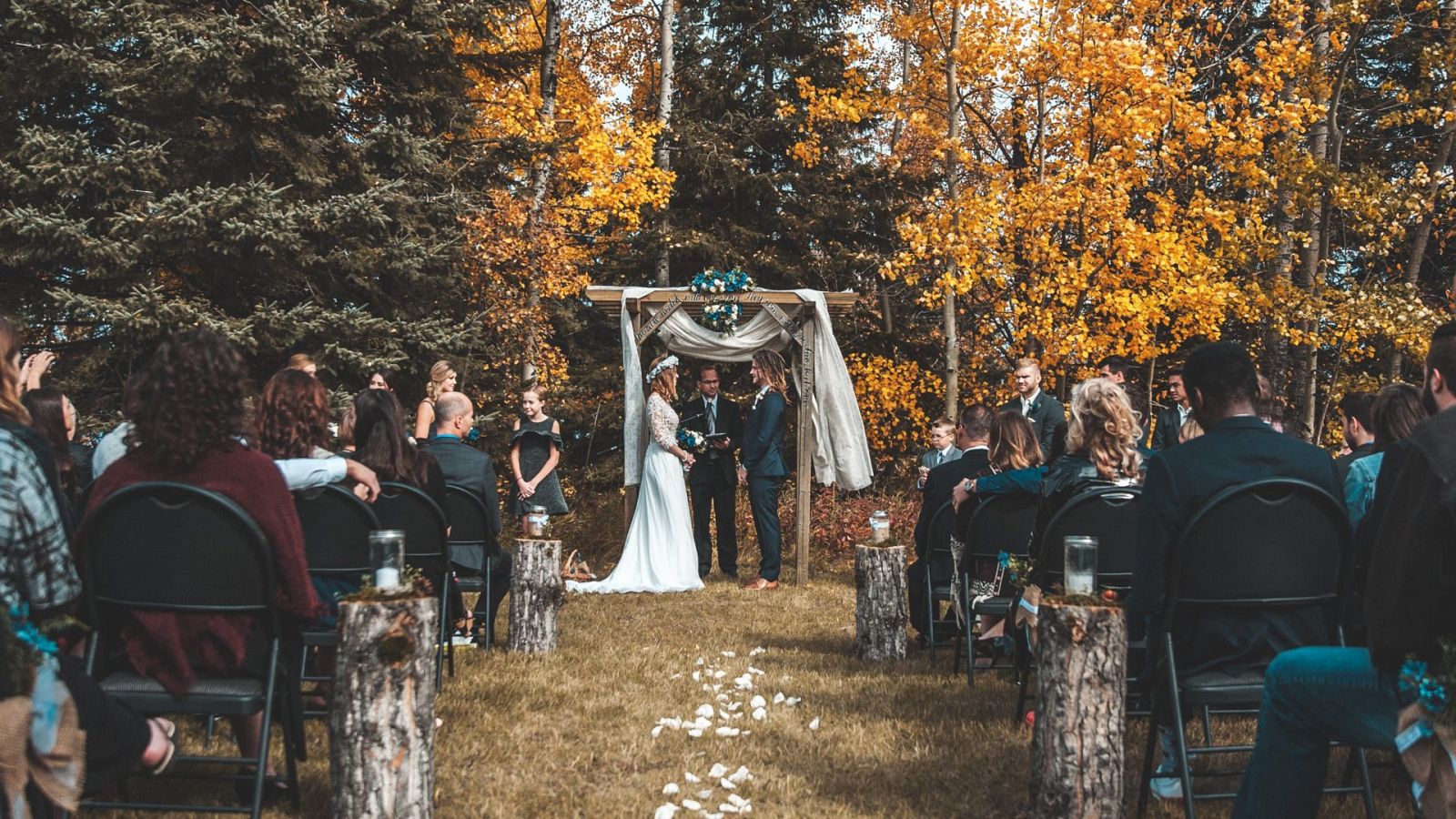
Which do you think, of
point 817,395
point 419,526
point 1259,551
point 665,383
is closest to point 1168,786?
point 1259,551

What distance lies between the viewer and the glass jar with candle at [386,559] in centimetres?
344

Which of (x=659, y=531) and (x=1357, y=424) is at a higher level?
(x=1357, y=424)

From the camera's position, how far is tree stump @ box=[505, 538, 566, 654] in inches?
264

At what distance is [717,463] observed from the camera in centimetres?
1124

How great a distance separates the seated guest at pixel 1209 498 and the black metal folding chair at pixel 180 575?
2.64 meters

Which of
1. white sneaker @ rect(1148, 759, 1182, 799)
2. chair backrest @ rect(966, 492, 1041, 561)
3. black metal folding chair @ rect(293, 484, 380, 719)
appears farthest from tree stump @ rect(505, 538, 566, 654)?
white sneaker @ rect(1148, 759, 1182, 799)

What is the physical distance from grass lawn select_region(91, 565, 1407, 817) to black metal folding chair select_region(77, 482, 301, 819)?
0.74 m

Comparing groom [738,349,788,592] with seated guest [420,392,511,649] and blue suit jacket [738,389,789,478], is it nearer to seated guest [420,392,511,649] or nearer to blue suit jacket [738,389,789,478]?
blue suit jacket [738,389,789,478]

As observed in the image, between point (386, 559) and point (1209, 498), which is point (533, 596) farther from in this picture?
point (1209, 498)

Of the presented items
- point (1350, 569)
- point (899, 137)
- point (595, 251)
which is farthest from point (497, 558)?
point (899, 137)

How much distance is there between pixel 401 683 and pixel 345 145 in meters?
10.3

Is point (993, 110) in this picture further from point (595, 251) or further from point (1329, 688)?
point (1329, 688)

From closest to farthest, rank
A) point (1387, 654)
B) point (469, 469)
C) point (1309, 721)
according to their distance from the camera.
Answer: point (1387, 654), point (1309, 721), point (469, 469)

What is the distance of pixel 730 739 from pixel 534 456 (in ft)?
19.3
